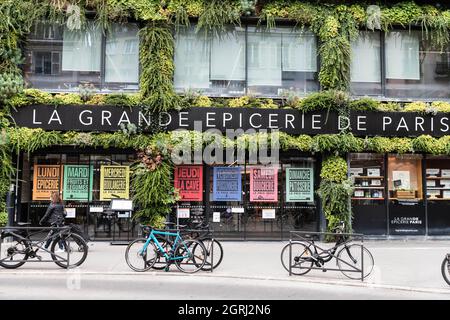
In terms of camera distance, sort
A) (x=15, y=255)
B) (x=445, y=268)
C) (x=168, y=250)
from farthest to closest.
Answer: (x=15, y=255) < (x=168, y=250) < (x=445, y=268)

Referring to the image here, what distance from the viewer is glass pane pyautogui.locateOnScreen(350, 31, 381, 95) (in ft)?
57.3

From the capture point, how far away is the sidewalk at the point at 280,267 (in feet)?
33.2

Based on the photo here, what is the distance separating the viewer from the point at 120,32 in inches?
661

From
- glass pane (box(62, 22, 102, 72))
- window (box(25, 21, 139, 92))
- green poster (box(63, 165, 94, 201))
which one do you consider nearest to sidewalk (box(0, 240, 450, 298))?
green poster (box(63, 165, 94, 201))

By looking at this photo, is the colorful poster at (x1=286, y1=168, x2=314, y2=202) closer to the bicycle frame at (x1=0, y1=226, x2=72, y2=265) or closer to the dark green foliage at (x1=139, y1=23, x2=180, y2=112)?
the dark green foliage at (x1=139, y1=23, x2=180, y2=112)

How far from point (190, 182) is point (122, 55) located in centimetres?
472

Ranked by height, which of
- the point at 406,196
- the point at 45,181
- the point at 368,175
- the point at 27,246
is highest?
the point at 368,175

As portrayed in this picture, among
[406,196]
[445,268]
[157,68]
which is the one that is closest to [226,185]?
[157,68]

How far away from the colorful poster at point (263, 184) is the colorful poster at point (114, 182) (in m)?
4.04

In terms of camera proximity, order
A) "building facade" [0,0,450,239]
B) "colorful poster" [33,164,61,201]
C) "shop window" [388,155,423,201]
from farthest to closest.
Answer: "shop window" [388,155,423,201]
"colorful poster" [33,164,61,201]
"building facade" [0,0,450,239]

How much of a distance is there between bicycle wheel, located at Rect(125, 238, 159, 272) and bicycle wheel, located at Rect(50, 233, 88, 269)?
1.11 metres

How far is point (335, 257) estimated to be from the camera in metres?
10.4

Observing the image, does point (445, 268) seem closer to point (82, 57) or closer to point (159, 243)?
point (159, 243)
